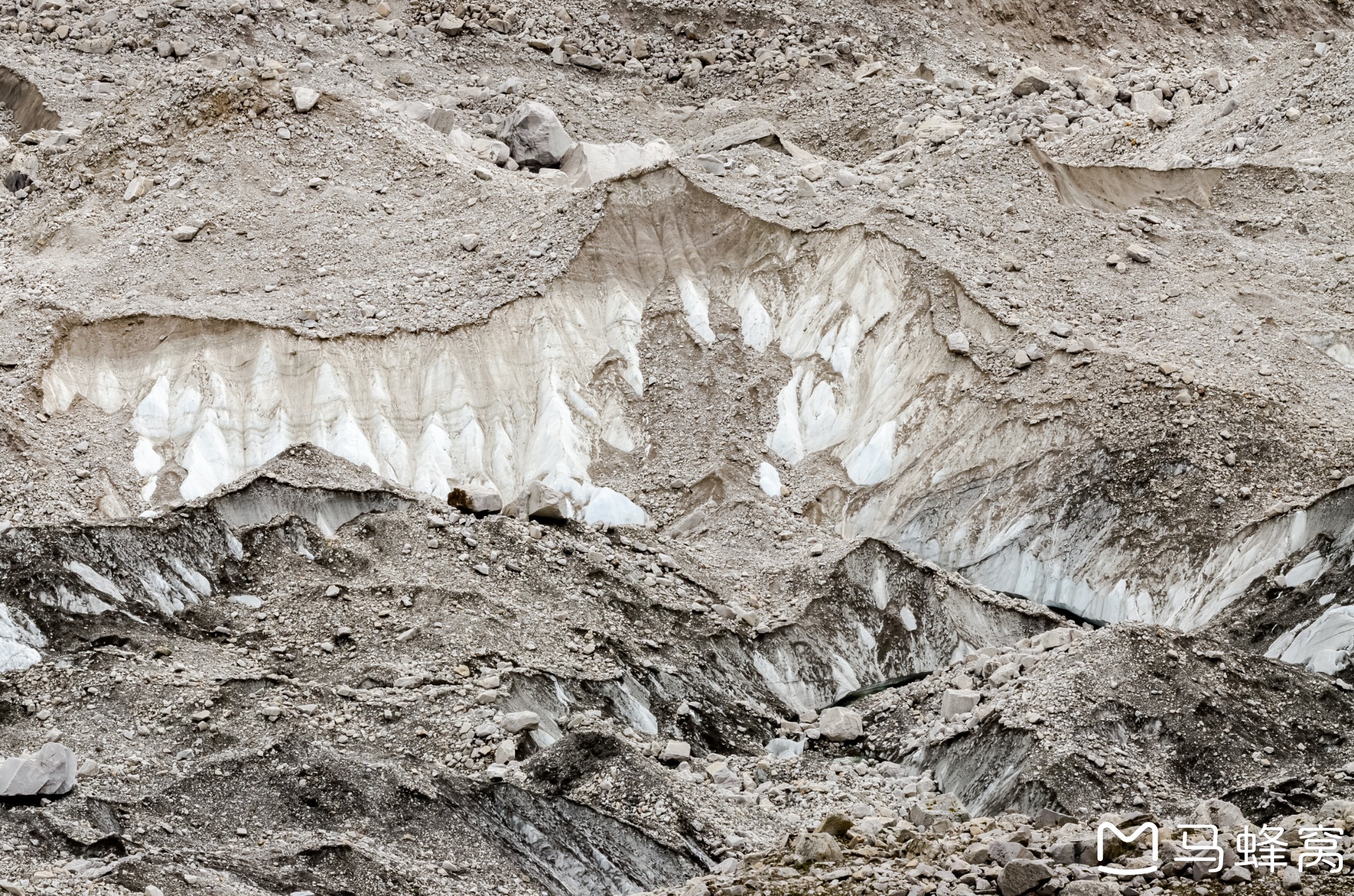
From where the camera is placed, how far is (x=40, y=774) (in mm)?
15844

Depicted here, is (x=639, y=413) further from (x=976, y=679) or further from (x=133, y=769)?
(x=133, y=769)

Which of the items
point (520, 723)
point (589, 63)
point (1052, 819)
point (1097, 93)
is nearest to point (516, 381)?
point (520, 723)

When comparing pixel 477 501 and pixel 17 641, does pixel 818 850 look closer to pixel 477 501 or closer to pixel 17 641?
pixel 17 641

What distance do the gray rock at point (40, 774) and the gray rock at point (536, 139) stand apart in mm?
21522

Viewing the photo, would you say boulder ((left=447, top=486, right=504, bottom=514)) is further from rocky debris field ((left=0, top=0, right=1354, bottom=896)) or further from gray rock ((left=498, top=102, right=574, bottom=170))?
gray rock ((left=498, top=102, right=574, bottom=170))

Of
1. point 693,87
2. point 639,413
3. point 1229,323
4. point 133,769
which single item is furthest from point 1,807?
point 693,87

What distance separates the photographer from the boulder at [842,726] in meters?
20.4

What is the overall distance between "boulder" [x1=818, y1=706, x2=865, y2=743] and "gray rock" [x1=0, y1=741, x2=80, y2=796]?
27.6 feet

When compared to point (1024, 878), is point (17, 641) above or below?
below

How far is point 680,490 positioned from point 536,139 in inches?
495

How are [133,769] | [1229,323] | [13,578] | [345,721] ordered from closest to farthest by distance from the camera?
[133,769]
[345,721]
[13,578]
[1229,323]

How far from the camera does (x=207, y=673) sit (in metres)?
19.2

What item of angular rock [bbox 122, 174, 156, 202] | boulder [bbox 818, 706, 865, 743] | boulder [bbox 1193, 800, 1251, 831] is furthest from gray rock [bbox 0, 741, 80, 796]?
angular rock [bbox 122, 174, 156, 202]

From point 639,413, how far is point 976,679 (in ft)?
27.3
